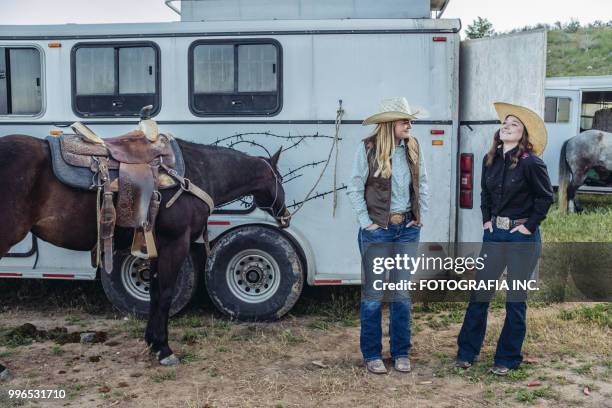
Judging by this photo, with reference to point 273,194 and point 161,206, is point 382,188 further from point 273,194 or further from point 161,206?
point 161,206

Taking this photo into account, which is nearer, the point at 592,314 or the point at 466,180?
the point at 466,180

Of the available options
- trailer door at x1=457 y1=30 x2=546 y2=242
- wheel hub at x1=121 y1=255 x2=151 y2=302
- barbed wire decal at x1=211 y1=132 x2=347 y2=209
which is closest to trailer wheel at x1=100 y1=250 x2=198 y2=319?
wheel hub at x1=121 y1=255 x2=151 y2=302

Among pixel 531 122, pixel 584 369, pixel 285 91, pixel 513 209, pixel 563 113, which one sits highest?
pixel 563 113

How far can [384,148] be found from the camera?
475cm

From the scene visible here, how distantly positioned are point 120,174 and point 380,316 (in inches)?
89.0

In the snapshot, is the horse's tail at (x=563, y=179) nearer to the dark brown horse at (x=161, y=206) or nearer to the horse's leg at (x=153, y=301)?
the dark brown horse at (x=161, y=206)

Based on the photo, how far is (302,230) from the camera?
6125mm

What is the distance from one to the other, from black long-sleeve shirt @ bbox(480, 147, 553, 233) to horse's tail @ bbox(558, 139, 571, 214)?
7.88m

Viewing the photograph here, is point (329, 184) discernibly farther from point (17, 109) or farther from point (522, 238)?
point (17, 109)

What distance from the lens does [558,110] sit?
559 inches

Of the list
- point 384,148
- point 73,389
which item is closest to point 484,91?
point 384,148

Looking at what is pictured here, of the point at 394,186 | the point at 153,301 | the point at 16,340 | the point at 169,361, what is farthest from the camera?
the point at 16,340

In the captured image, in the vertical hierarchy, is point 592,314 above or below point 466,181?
below

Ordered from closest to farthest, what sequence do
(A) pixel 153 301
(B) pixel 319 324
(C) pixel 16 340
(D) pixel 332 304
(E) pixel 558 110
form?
1. (A) pixel 153 301
2. (C) pixel 16 340
3. (B) pixel 319 324
4. (D) pixel 332 304
5. (E) pixel 558 110
